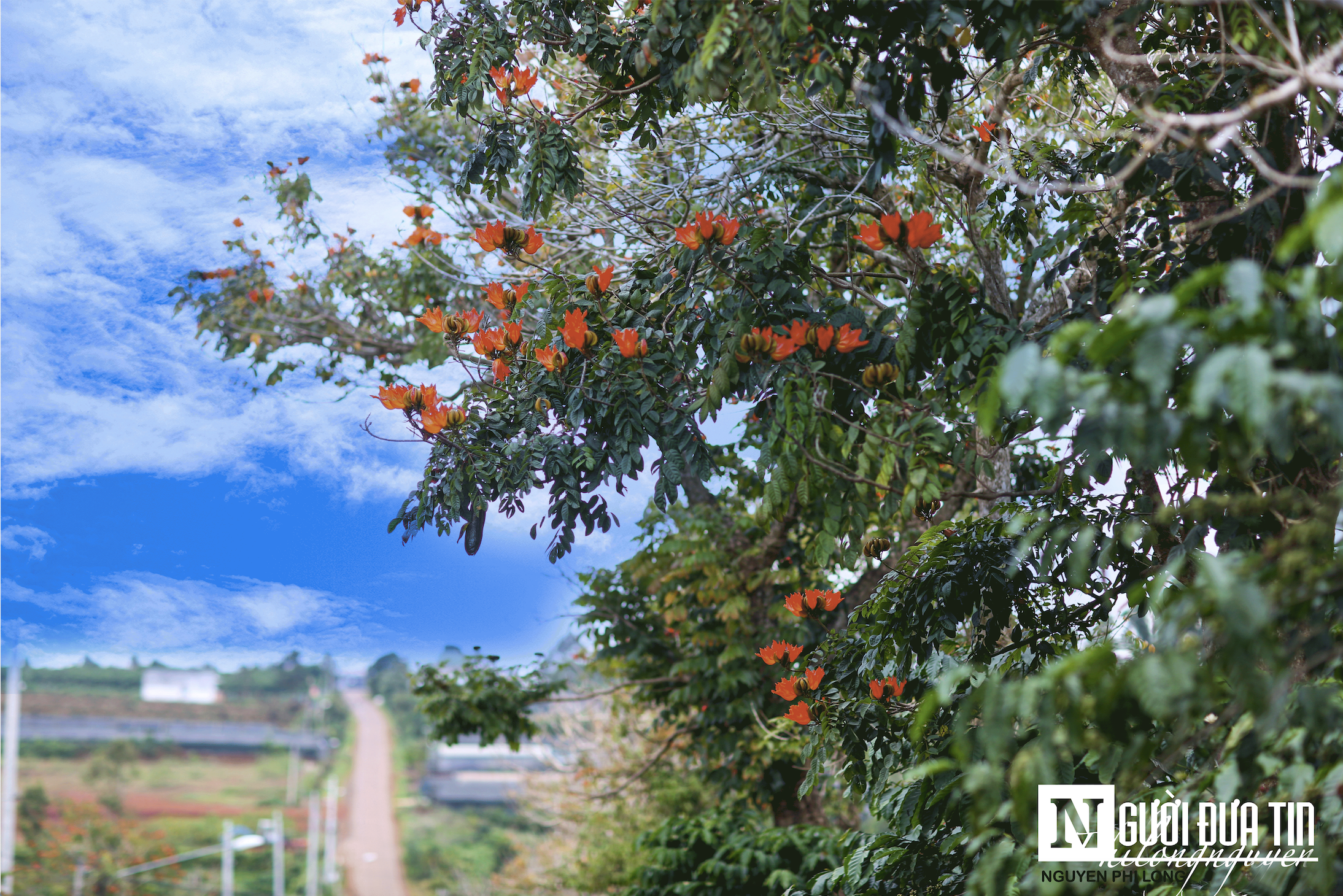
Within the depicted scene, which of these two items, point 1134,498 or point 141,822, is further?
point 141,822

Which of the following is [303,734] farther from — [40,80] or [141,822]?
[40,80]

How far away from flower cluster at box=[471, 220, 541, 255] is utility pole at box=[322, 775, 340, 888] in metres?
12.1

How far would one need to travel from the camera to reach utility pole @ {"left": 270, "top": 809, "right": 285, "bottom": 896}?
37.1ft

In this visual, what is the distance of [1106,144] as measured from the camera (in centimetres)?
190

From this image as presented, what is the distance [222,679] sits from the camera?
11.9 meters

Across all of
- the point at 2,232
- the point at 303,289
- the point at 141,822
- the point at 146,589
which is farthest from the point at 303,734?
the point at 303,289

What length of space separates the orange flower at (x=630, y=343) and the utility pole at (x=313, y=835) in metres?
12.0

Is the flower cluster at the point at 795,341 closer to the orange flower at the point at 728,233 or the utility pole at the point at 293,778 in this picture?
the orange flower at the point at 728,233

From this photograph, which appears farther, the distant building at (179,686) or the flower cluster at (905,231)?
the distant building at (179,686)

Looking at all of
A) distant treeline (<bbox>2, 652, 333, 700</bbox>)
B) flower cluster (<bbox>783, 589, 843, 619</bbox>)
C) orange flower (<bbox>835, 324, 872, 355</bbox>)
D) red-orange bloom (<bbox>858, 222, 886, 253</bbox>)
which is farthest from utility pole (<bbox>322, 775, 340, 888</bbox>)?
red-orange bloom (<bbox>858, 222, 886, 253</bbox>)

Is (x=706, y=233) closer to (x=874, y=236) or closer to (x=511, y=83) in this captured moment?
(x=874, y=236)

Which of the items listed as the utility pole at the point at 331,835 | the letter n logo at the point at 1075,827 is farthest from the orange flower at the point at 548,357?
the utility pole at the point at 331,835

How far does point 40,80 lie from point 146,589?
3.58m

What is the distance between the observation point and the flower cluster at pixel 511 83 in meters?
→ 2.08
